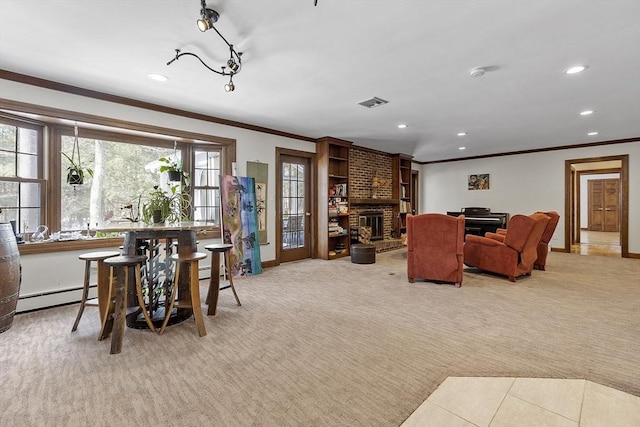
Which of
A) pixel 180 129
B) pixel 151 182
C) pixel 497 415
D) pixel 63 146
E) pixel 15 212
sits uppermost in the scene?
pixel 180 129

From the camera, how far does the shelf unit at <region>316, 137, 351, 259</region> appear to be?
5.96m

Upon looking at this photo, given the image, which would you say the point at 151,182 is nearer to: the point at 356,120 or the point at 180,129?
the point at 180,129

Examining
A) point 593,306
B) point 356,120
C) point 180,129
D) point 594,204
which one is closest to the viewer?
point 593,306

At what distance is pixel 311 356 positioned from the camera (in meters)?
2.20

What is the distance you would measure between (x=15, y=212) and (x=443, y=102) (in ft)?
16.7

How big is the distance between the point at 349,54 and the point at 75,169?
10.8 ft

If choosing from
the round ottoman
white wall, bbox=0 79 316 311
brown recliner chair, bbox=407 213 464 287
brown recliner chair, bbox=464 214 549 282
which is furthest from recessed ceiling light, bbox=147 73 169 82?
brown recliner chair, bbox=464 214 549 282

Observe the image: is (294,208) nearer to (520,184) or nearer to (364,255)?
(364,255)

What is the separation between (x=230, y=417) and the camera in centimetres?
157

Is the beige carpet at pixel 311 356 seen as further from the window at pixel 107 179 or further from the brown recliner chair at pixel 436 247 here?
the window at pixel 107 179

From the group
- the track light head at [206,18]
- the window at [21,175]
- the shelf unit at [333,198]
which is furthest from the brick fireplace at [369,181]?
the window at [21,175]

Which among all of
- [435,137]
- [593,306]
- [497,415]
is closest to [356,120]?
[435,137]

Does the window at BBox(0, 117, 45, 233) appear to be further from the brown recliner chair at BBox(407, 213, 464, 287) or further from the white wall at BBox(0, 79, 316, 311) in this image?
the brown recliner chair at BBox(407, 213, 464, 287)

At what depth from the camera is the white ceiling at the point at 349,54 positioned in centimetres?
209
